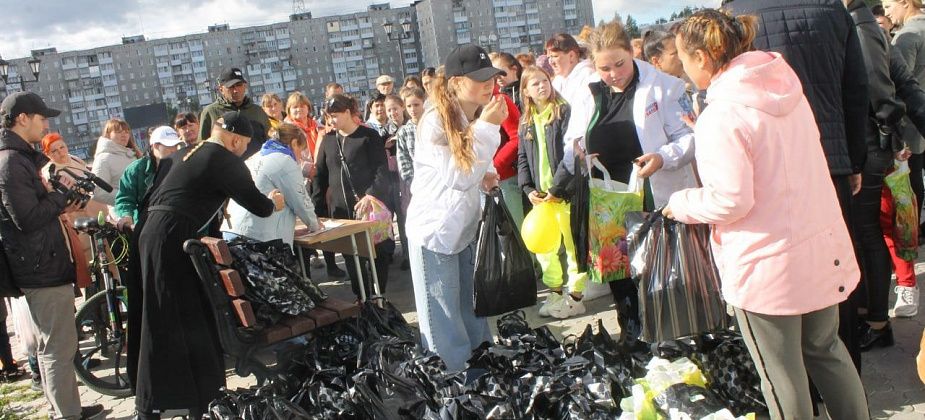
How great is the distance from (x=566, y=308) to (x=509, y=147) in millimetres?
1285

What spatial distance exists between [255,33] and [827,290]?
118m

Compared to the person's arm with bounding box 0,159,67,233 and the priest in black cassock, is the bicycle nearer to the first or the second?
the person's arm with bounding box 0,159,67,233

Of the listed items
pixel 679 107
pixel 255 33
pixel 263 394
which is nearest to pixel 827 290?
pixel 679 107

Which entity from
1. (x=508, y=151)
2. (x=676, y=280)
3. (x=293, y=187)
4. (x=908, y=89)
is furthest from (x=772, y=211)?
(x=508, y=151)

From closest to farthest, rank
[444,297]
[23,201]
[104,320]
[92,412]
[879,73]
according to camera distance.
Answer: [879,73] → [444,297] → [23,201] → [92,412] → [104,320]

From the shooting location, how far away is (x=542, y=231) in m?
3.55

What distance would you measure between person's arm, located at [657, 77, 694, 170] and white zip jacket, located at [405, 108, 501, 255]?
0.88 meters

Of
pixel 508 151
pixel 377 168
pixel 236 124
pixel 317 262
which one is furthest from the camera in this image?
pixel 317 262

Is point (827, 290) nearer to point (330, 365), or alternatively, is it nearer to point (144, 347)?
point (330, 365)

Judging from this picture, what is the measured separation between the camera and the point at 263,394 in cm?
331

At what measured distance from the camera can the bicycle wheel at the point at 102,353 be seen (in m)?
4.51

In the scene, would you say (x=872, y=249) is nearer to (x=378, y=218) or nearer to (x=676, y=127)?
(x=676, y=127)

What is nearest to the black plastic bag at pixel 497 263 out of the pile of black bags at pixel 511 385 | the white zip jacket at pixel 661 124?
the pile of black bags at pixel 511 385

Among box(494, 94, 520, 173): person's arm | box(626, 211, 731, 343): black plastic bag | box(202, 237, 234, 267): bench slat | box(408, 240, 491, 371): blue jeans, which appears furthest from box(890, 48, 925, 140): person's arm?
box(202, 237, 234, 267): bench slat
